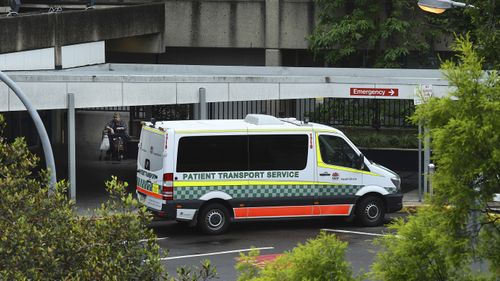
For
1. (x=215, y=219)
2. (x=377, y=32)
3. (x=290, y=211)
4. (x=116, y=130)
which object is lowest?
(x=215, y=219)

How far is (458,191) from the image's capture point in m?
7.55

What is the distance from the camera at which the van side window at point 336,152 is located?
69.3 feet

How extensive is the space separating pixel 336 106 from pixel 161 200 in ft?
42.0

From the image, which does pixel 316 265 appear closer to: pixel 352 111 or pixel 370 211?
pixel 370 211

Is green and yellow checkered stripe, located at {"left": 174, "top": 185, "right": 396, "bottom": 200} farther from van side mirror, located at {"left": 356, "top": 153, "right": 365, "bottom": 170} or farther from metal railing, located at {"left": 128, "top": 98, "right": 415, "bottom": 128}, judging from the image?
metal railing, located at {"left": 128, "top": 98, "right": 415, "bottom": 128}

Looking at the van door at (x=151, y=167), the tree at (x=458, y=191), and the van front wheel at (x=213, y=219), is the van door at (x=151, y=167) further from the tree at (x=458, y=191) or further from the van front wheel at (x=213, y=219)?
the tree at (x=458, y=191)

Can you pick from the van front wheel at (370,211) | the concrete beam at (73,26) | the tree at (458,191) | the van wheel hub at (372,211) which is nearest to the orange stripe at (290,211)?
the van front wheel at (370,211)

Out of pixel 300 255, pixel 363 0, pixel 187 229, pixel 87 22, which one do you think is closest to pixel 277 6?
pixel 363 0

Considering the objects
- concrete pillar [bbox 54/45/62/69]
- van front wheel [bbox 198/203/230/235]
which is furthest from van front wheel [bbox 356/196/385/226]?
concrete pillar [bbox 54/45/62/69]

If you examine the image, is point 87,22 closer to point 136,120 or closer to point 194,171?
point 136,120

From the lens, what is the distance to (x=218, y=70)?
28.6 metres

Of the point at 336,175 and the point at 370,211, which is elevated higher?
the point at 336,175

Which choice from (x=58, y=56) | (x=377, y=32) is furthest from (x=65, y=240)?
(x=377, y=32)

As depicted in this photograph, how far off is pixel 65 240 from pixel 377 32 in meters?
26.1
